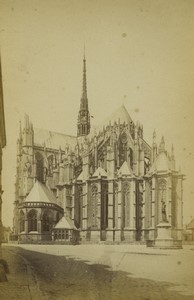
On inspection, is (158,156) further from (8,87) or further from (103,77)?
(8,87)

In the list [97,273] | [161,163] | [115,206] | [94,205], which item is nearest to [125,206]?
[115,206]

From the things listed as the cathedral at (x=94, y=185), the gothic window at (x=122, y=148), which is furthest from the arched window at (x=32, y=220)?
the gothic window at (x=122, y=148)

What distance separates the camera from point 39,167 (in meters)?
6.22

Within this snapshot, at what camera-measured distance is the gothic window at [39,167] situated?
621 cm

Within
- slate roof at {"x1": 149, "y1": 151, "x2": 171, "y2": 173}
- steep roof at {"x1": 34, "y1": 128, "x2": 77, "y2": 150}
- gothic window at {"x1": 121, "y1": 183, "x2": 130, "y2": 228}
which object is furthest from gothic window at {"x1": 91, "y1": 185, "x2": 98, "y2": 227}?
slate roof at {"x1": 149, "y1": 151, "x2": 171, "y2": 173}

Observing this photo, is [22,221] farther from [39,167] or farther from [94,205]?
[94,205]

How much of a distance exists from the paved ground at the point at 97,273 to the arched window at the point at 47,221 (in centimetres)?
22

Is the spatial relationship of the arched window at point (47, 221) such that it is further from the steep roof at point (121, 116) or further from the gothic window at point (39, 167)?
the steep roof at point (121, 116)

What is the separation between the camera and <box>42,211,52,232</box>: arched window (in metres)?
6.14

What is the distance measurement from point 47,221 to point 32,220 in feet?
0.56

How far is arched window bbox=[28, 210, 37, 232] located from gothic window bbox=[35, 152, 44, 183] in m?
0.38

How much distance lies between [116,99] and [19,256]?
2.06 m

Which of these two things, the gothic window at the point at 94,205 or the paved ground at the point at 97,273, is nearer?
the paved ground at the point at 97,273

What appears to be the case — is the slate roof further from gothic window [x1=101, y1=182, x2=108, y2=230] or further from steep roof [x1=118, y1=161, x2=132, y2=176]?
gothic window [x1=101, y1=182, x2=108, y2=230]
